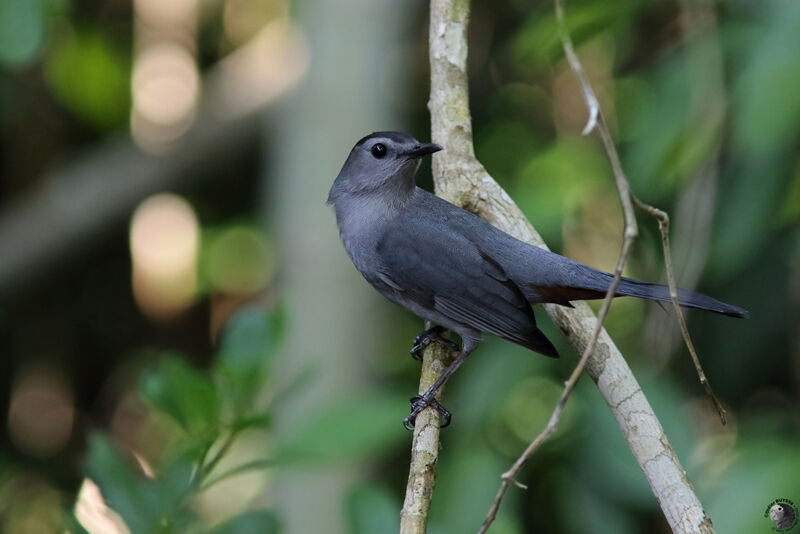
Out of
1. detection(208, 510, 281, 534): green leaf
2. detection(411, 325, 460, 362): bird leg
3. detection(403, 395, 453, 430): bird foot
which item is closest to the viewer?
detection(208, 510, 281, 534): green leaf

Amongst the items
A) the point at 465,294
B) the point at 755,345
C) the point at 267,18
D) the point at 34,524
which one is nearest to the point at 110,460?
the point at 465,294

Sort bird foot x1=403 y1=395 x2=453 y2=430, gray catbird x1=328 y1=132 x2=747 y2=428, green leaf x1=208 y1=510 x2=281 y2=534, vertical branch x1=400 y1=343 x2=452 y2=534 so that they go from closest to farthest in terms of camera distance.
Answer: vertical branch x1=400 y1=343 x2=452 y2=534, green leaf x1=208 y1=510 x2=281 y2=534, bird foot x1=403 y1=395 x2=453 y2=430, gray catbird x1=328 y1=132 x2=747 y2=428

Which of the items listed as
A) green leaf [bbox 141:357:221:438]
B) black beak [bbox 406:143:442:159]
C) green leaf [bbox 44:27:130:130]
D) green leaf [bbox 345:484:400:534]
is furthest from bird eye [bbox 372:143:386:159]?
green leaf [bbox 44:27:130:130]

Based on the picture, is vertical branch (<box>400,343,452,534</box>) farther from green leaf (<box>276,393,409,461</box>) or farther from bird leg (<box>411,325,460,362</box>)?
Answer: bird leg (<box>411,325,460,362</box>)

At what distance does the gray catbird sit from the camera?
2.97 meters

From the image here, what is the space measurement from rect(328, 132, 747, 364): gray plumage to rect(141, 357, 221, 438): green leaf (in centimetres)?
90

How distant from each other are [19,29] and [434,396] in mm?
1703

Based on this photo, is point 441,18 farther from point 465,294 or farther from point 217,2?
point 217,2

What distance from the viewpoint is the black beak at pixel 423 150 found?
2821mm

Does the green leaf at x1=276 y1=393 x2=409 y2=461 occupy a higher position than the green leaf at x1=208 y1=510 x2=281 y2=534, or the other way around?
the green leaf at x1=276 y1=393 x2=409 y2=461

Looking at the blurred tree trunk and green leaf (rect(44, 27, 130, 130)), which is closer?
the blurred tree trunk

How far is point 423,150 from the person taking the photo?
3.03 metres

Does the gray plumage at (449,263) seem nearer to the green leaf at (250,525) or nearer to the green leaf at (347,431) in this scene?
the green leaf at (347,431)

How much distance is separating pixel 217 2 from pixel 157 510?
467 centimetres
